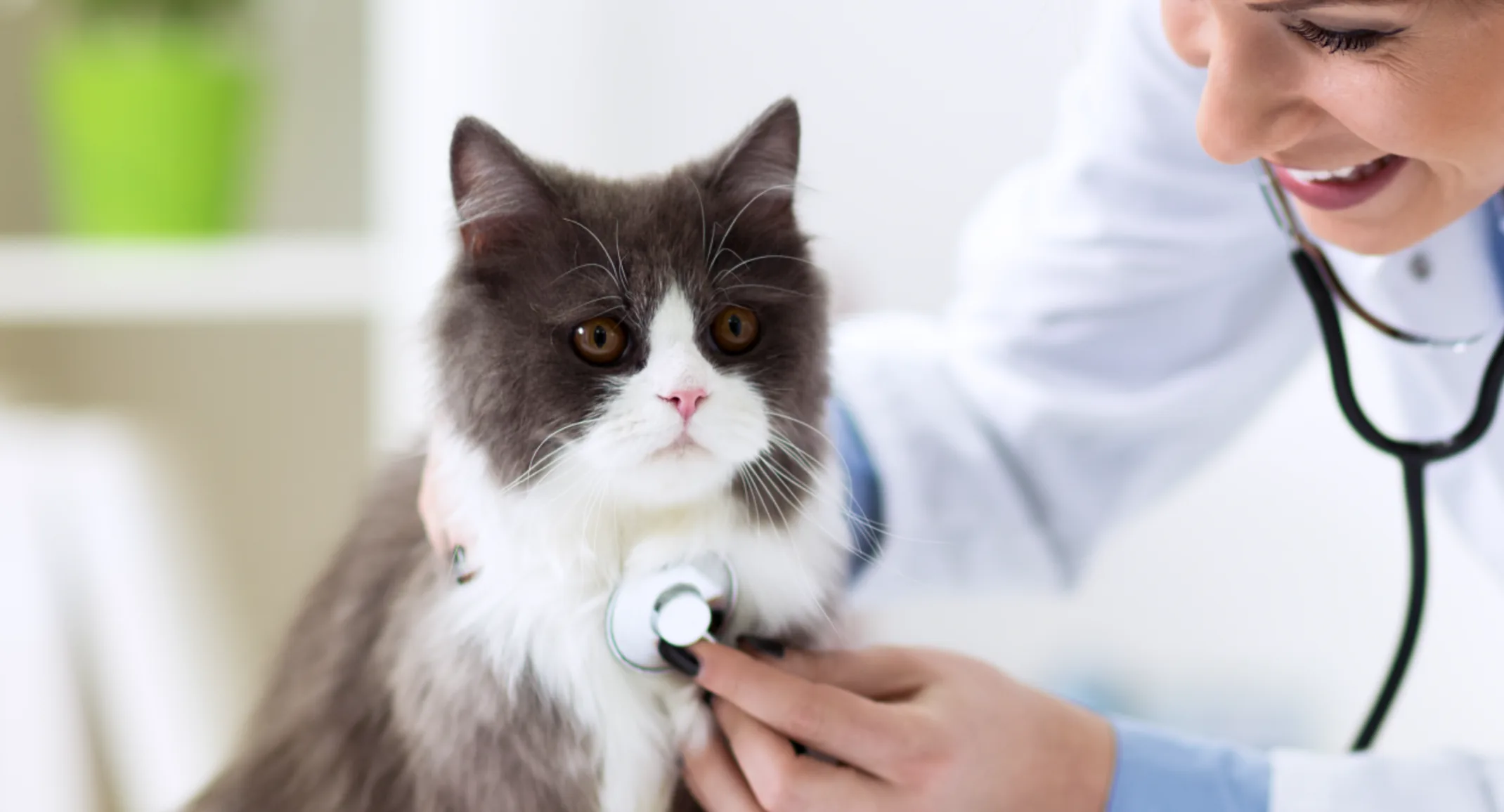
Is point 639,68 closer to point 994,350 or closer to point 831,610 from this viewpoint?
point 994,350

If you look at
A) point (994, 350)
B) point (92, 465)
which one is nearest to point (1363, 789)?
point (994, 350)

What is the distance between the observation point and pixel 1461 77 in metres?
0.69

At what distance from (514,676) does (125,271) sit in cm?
121

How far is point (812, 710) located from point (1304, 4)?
478mm

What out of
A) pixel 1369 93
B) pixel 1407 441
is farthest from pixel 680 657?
pixel 1407 441

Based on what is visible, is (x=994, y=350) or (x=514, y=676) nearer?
(x=514, y=676)

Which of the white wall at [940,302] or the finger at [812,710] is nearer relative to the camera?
the finger at [812,710]

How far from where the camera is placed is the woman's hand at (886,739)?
0.74 meters

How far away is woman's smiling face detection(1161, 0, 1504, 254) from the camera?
2.24 feet

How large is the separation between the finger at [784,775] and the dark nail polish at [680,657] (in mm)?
45

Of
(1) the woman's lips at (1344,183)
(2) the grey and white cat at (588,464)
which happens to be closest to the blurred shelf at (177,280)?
(2) the grey and white cat at (588,464)

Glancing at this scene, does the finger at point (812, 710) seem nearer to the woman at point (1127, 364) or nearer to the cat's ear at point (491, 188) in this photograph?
the woman at point (1127, 364)

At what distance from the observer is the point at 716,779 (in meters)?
0.75

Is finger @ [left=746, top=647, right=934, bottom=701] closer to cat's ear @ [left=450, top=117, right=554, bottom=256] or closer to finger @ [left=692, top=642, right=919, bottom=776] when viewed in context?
finger @ [left=692, top=642, right=919, bottom=776]
